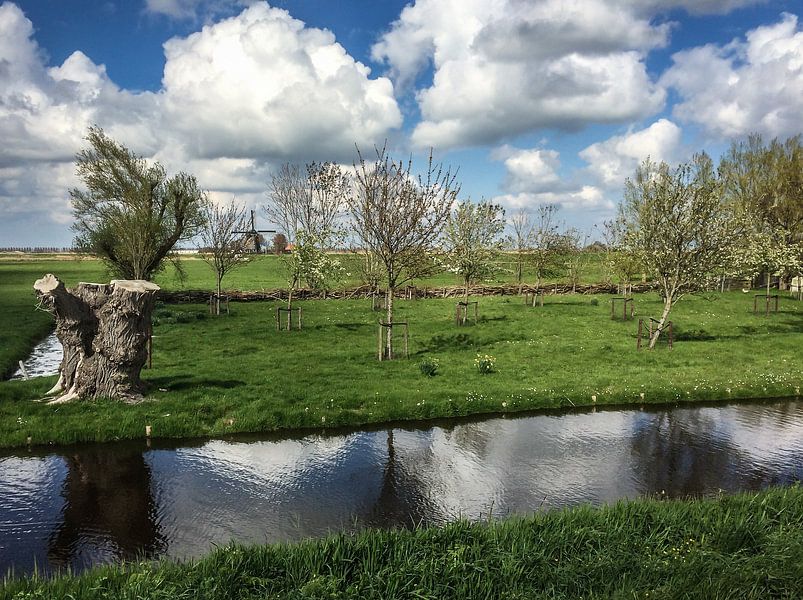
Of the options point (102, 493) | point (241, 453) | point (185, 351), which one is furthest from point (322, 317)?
point (102, 493)

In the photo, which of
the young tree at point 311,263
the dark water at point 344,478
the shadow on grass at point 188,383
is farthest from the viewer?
the young tree at point 311,263

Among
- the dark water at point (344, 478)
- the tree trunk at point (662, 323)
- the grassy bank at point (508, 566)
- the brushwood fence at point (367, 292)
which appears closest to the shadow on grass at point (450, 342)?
the tree trunk at point (662, 323)

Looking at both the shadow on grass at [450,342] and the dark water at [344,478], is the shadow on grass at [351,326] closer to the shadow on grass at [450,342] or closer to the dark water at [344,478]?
the shadow on grass at [450,342]

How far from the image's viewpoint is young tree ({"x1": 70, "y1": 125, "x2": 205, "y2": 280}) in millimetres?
42656

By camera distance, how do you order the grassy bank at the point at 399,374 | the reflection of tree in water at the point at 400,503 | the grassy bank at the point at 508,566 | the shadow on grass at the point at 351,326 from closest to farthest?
the grassy bank at the point at 508,566
the reflection of tree in water at the point at 400,503
the grassy bank at the point at 399,374
the shadow on grass at the point at 351,326

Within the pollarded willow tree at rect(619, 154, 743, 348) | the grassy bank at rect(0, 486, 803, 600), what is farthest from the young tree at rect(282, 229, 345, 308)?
the grassy bank at rect(0, 486, 803, 600)

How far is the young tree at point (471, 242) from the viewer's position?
35.3 m

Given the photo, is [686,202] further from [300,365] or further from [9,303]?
[9,303]

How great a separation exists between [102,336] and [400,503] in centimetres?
1155

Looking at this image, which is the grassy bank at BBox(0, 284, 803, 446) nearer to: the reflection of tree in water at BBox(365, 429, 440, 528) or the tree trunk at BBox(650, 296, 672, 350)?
the tree trunk at BBox(650, 296, 672, 350)

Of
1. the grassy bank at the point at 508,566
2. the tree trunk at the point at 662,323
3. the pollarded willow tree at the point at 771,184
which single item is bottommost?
the grassy bank at the point at 508,566

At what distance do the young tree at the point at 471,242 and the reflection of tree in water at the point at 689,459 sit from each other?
1968 cm

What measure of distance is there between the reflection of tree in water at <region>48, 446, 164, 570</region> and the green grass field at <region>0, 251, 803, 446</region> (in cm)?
172

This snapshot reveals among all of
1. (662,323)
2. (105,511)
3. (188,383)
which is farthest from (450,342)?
(105,511)
